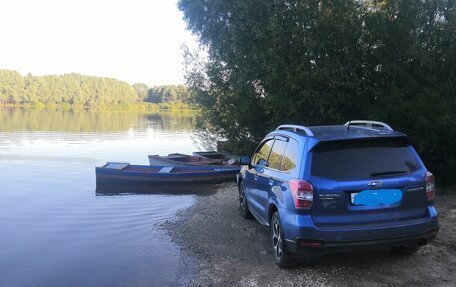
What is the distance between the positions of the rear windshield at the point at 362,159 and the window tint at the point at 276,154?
1.01 metres

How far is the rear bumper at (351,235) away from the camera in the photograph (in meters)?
4.73

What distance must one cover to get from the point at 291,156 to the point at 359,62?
348 inches

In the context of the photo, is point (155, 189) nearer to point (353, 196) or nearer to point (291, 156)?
point (291, 156)

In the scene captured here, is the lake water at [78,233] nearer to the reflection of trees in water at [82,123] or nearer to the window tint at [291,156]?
the window tint at [291,156]

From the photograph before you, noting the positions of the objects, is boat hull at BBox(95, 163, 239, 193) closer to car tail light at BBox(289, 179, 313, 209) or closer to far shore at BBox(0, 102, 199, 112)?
car tail light at BBox(289, 179, 313, 209)

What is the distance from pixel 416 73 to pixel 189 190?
28.7 feet

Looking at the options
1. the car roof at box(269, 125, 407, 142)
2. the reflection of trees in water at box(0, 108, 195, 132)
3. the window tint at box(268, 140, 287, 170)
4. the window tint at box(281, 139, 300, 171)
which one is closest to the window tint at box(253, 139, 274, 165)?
the window tint at box(268, 140, 287, 170)

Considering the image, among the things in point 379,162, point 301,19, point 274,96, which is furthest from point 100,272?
point 301,19

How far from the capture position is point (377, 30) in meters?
12.8

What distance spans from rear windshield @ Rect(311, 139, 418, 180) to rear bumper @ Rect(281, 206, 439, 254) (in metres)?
0.58

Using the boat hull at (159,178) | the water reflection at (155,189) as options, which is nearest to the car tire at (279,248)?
the water reflection at (155,189)

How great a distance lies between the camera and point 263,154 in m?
7.04

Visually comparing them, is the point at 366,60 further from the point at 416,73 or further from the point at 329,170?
the point at 329,170

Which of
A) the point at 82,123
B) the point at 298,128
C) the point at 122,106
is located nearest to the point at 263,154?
the point at 298,128
